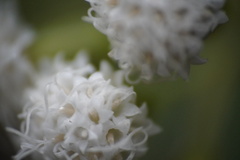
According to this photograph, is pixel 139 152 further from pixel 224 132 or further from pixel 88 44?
pixel 88 44

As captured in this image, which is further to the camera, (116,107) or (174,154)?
(174,154)

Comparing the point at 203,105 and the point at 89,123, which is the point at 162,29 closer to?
the point at 89,123

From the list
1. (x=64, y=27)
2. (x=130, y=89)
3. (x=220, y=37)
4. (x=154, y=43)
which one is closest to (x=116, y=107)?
(x=130, y=89)

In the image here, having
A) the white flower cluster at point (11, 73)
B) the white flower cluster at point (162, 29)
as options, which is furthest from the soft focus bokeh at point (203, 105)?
the white flower cluster at point (162, 29)

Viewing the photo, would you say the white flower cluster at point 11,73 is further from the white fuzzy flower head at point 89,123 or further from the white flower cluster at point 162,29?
the white flower cluster at point 162,29

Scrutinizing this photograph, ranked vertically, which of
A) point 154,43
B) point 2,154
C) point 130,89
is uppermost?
point 154,43

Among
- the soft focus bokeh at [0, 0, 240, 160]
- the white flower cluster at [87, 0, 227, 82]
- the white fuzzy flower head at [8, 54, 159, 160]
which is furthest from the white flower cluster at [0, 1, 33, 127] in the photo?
the white flower cluster at [87, 0, 227, 82]
